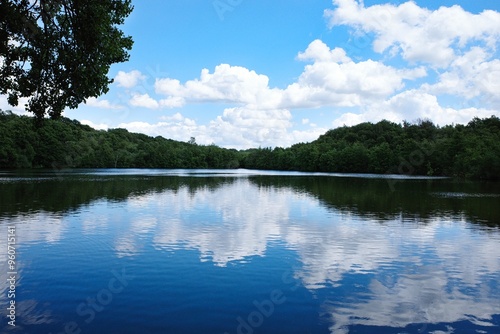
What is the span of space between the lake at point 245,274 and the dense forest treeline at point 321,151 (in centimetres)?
7085

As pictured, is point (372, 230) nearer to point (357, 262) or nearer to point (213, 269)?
point (357, 262)

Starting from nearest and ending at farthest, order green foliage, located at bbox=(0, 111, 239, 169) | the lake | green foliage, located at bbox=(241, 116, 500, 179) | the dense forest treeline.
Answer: the lake < green foliage, located at bbox=(241, 116, 500, 179) < the dense forest treeline < green foliage, located at bbox=(0, 111, 239, 169)

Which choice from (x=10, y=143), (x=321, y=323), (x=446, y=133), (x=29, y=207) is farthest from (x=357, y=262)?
(x=446, y=133)

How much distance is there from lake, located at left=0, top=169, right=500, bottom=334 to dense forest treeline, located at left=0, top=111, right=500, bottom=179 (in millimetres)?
70851

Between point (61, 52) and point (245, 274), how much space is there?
9.31 meters

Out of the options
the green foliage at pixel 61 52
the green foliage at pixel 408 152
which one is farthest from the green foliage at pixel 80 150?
the green foliage at pixel 61 52

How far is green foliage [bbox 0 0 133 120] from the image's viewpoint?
11.8m

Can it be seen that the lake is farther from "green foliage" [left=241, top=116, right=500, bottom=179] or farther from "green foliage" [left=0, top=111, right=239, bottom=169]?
"green foliage" [left=241, top=116, right=500, bottom=179]

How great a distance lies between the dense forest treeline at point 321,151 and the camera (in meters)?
102

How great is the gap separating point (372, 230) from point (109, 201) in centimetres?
2283

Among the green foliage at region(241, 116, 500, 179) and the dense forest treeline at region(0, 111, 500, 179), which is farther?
the dense forest treeline at region(0, 111, 500, 179)

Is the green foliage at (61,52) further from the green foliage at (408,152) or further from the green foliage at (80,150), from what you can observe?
the green foliage at (408,152)

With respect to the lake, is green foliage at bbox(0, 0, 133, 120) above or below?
above

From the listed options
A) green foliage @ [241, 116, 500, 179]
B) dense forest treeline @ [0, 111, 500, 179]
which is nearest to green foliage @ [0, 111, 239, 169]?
dense forest treeline @ [0, 111, 500, 179]
